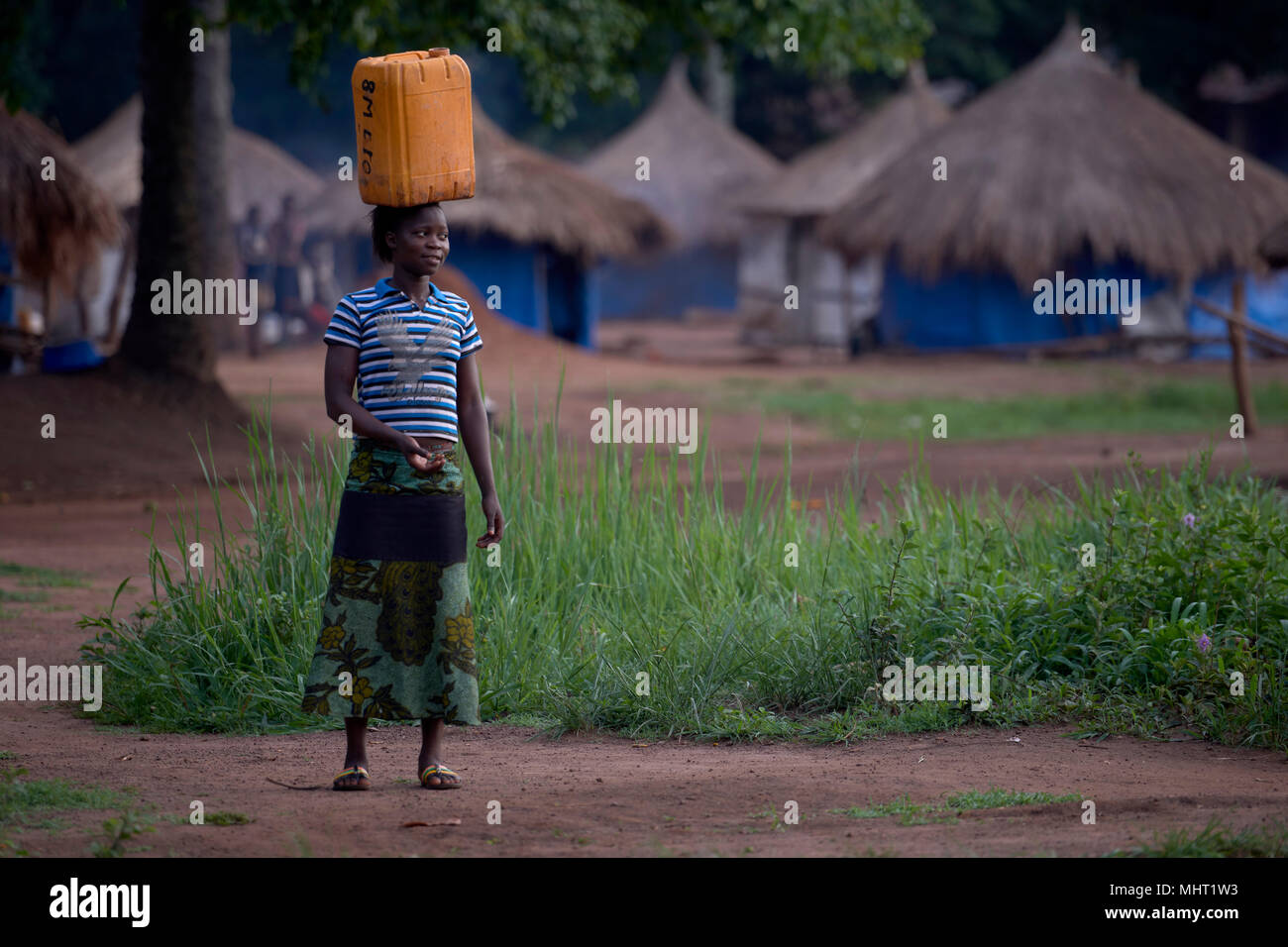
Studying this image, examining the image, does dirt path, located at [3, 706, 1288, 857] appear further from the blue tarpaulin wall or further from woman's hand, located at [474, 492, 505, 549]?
the blue tarpaulin wall

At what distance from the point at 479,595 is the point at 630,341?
18218 mm

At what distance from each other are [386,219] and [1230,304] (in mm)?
19728

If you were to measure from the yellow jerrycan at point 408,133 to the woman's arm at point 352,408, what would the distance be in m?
0.37

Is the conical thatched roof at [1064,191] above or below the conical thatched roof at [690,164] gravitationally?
below

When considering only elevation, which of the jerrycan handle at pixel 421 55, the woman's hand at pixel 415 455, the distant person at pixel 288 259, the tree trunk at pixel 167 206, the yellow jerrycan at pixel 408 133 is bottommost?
the woman's hand at pixel 415 455

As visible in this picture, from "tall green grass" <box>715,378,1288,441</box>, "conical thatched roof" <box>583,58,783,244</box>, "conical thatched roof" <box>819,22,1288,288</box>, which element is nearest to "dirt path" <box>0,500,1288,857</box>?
"tall green grass" <box>715,378,1288,441</box>

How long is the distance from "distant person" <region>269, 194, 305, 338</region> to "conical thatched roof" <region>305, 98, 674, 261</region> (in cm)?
Result: 68

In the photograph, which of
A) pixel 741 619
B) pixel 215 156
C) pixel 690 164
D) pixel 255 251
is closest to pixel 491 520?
pixel 741 619

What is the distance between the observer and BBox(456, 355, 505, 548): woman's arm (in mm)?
3532

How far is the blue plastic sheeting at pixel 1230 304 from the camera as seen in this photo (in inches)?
818

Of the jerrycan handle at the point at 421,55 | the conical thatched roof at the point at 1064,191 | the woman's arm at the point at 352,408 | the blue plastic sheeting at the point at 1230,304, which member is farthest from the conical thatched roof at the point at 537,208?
the woman's arm at the point at 352,408

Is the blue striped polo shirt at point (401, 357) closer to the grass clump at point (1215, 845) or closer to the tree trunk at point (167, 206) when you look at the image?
the grass clump at point (1215, 845)

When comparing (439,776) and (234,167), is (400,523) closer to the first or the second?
(439,776)
